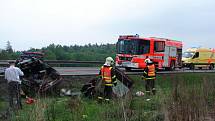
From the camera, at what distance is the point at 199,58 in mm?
46906

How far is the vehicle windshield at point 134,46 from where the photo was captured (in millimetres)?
32250

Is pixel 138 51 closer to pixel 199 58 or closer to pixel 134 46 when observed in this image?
pixel 134 46

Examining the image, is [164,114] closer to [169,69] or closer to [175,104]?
[175,104]

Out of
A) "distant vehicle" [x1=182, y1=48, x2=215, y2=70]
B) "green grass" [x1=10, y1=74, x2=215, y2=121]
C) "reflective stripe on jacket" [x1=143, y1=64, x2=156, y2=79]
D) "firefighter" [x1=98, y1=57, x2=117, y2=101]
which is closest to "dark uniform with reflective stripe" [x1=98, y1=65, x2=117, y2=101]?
"firefighter" [x1=98, y1=57, x2=117, y2=101]

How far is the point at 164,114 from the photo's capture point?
8.40 m

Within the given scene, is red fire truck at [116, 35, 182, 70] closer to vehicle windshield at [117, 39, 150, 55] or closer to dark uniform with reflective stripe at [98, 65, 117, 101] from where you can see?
vehicle windshield at [117, 39, 150, 55]

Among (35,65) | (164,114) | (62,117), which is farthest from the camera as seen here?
(35,65)

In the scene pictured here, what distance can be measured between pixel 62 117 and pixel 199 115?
389 centimetres

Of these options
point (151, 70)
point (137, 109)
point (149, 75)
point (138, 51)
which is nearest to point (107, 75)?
point (149, 75)

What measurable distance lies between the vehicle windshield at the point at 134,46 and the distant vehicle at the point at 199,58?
1427 cm

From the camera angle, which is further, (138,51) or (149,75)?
(138,51)

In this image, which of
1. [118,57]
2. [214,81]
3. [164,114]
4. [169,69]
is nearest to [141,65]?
[118,57]

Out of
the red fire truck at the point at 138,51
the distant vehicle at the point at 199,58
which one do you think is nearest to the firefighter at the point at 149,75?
the red fire truck at the point at 138,51

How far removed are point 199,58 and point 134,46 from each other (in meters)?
16.9
